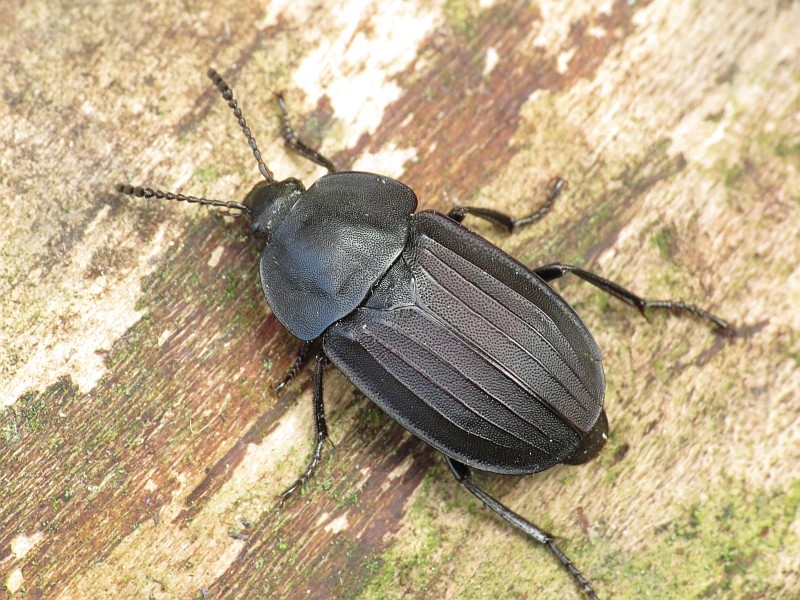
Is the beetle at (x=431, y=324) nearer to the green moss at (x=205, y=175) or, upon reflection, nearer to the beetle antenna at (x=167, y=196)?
the beetle antenna at (x=167, y=196)

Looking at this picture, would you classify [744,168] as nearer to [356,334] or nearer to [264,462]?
[356,334]

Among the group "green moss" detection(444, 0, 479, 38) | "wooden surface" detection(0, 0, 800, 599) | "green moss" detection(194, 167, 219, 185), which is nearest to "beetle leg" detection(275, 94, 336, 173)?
"wooden surface" detection(0, 0, 800, 599)

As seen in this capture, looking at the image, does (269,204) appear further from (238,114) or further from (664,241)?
(664,241)

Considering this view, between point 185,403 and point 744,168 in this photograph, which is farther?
point 744,168

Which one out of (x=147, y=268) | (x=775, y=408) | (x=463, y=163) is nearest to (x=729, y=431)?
(x=775, y=408)

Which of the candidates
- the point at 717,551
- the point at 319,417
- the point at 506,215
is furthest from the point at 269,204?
the point at 717,551
